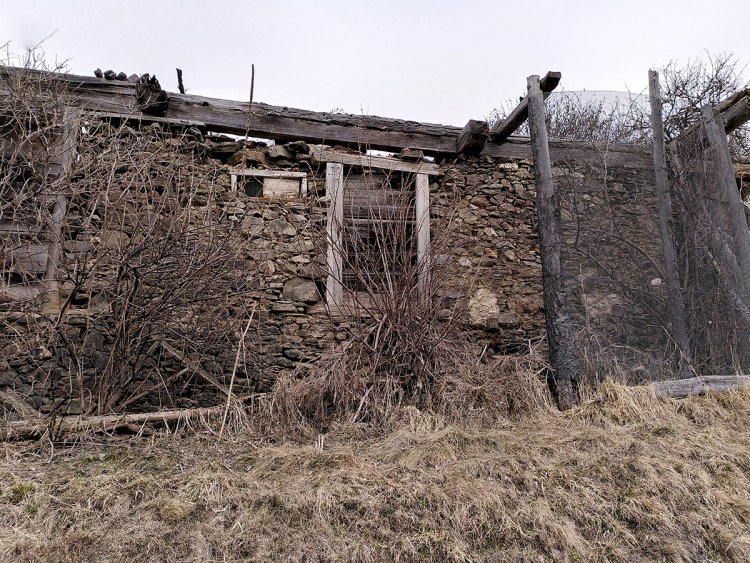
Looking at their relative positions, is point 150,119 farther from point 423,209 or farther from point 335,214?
point 423,209

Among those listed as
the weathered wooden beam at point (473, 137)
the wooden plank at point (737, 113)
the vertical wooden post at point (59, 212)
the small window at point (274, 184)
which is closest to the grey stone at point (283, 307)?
the small window at point (274, 184)

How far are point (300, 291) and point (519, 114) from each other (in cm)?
293

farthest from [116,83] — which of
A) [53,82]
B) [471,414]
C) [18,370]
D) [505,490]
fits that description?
[505,490]

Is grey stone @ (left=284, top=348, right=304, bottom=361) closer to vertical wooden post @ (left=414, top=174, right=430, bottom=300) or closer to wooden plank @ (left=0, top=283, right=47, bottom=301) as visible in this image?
vertical wooden post @ (left=414, top=174, right=430, bottom=300)

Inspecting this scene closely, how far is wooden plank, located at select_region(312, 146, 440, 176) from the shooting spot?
514 centimetres

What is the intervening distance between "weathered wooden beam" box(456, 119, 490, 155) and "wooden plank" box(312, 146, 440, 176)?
0.49m

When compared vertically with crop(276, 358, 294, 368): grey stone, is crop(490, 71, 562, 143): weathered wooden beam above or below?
above

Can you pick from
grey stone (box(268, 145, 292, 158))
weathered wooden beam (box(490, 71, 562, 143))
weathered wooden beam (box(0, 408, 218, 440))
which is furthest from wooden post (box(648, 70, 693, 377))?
weathered wooden beam (box(0, 408, 218, 440))

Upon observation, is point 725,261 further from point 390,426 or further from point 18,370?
point 18,370

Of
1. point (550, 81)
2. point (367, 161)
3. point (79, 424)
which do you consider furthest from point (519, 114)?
point (79, 424)

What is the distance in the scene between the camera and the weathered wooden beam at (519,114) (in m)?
4.45

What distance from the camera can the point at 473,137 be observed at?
5352mm

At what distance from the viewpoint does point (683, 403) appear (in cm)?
393

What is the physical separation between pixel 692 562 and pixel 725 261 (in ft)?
10.9
